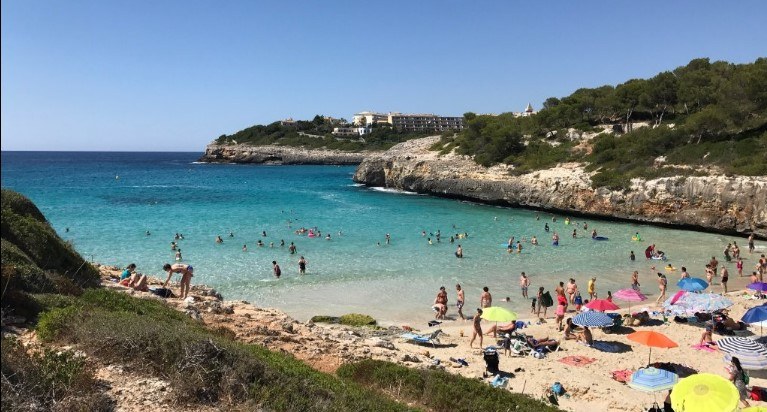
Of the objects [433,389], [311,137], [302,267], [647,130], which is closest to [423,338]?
[433,389]

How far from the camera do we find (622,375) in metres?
11.6

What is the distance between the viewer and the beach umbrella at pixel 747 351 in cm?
1066

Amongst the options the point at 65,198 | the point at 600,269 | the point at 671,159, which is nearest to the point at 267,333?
the point at 600,269

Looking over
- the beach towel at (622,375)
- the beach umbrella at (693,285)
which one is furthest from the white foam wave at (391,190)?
the beach towel at (622,375)

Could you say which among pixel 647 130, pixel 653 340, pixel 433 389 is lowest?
pixel 653 340

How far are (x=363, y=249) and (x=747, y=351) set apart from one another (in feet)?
64.7

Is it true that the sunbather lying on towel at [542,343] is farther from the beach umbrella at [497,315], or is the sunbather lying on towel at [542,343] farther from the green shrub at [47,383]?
the green shrub at [47,383]

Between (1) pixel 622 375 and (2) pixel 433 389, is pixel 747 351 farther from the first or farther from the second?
(2) pixel 433 389

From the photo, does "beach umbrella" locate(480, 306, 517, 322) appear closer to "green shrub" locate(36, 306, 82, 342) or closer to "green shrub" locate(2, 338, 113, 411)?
"green shrub" locate(36, 306, 82, 342)

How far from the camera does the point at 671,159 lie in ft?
131

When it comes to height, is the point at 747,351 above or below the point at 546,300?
above

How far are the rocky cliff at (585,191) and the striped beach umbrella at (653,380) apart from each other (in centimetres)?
2728

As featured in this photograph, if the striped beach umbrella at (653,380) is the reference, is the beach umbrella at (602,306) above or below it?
above

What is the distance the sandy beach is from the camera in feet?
34.6
